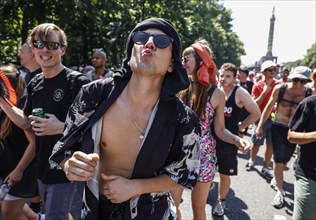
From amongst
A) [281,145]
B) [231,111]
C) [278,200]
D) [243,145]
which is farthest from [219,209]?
[243,145]

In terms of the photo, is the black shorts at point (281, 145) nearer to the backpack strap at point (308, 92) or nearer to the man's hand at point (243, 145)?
the backpack strap at point (308, 92)

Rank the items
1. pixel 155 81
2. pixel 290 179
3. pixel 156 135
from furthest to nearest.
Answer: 1. pixel 290 179
2. pixel 155 81
3. pixel 156 135

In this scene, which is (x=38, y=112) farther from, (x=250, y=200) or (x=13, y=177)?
(x=250, y=200)

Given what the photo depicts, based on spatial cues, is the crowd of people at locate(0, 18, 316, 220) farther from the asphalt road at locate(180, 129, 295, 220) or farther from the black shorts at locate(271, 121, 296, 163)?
the black shorts at locate(271, 121, 296, 163)

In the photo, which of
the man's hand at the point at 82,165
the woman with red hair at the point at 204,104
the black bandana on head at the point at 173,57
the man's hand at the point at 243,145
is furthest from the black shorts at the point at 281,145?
the man's hand at the point at 82,165

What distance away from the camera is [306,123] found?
275cm

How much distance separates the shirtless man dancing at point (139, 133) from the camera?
1631 millimetres

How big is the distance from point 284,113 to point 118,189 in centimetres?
418

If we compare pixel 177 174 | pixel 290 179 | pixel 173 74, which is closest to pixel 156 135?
pixel 177 174

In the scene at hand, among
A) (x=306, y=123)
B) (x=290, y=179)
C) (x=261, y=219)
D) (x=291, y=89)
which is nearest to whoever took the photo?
(x=306, y=123)

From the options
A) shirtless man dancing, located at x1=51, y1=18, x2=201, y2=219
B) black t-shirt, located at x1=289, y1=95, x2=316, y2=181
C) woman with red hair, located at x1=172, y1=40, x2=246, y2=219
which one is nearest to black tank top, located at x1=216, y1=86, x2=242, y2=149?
woman with red hair, located at x1=172, y1=40, x2=246, y2=219

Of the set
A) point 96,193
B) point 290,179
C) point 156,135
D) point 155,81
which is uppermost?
point 155,81

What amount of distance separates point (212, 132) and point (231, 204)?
5.84ft

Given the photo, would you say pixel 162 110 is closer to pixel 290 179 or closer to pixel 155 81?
pixel 155 81
